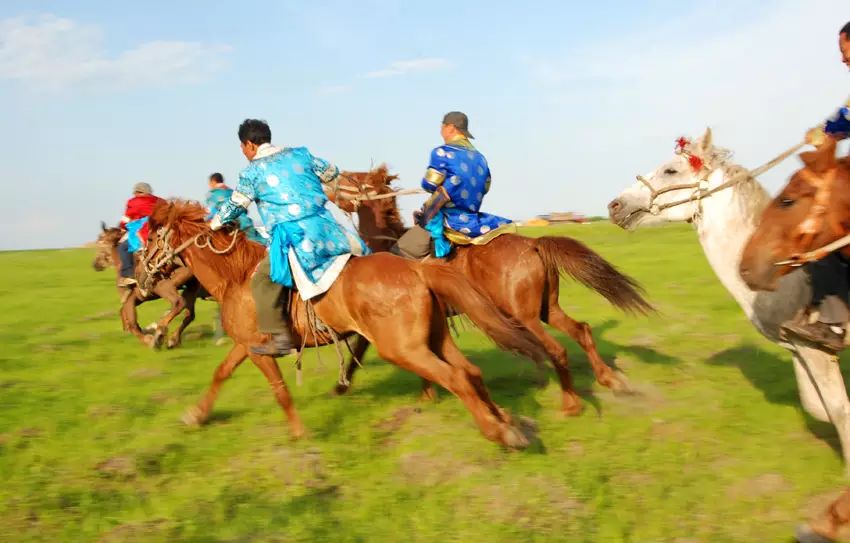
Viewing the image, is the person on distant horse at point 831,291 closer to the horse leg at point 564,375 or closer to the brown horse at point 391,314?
the brown horse at point 391,314

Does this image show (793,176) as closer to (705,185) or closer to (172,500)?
(705,185)

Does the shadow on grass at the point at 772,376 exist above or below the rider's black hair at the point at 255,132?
below

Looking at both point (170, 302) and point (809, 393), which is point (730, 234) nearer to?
point (809, 393)

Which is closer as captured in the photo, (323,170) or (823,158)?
(823,158)

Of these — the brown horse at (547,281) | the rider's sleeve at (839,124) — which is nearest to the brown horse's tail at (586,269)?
the brown horse at (547,281)

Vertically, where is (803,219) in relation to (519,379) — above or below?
above

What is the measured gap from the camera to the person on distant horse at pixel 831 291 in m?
4.80

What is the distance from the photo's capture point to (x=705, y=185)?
618 cm

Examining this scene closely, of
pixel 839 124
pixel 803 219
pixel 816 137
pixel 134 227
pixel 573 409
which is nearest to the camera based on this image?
pixel 803 219

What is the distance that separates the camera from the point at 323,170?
625cm

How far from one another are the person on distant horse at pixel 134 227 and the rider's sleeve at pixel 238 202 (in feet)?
14.6

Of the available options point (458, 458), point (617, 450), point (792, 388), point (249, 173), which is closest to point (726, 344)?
point (792, 388)

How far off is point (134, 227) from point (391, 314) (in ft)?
21.2

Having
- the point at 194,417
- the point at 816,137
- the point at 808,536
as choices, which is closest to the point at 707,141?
the point at 816,137
